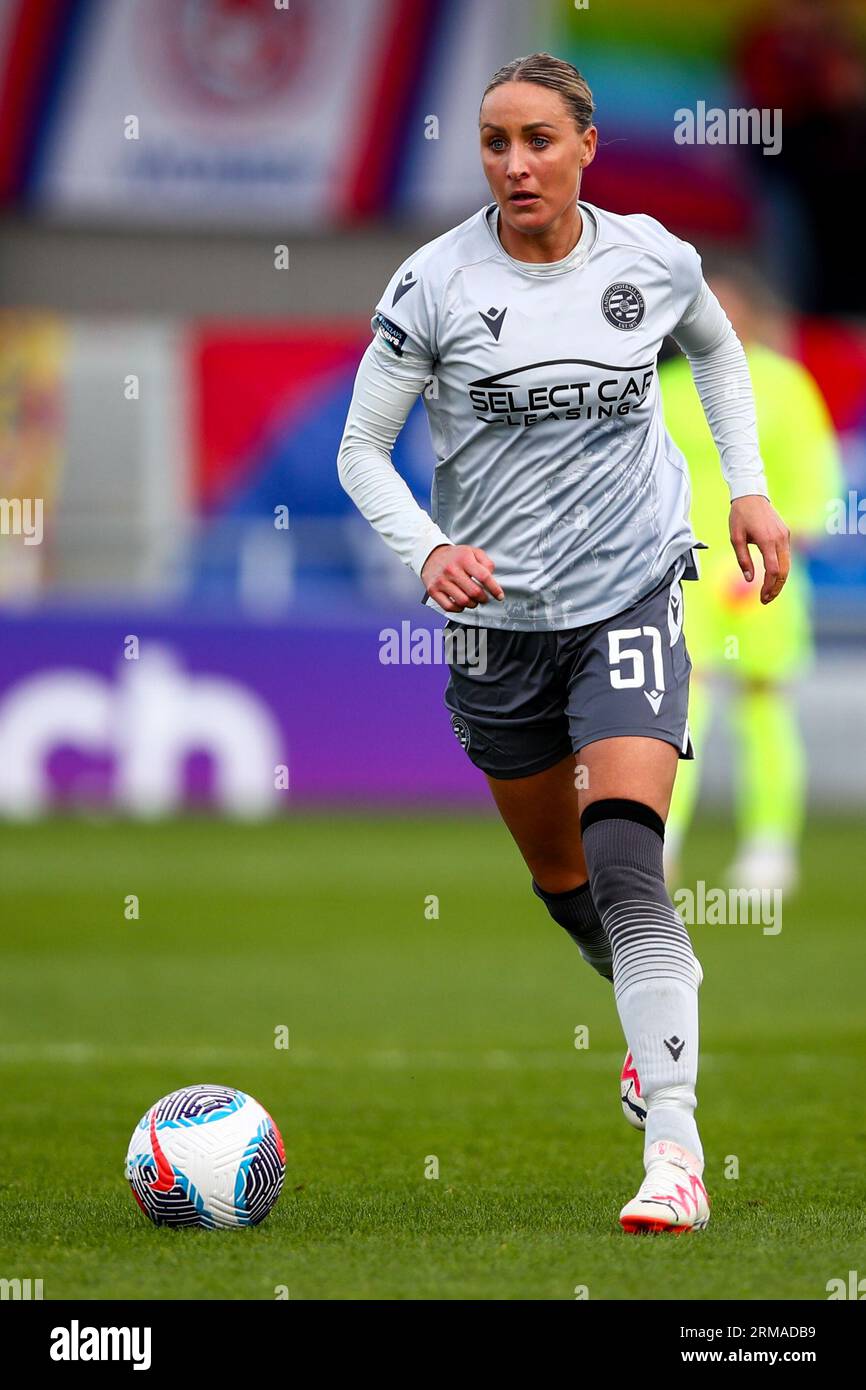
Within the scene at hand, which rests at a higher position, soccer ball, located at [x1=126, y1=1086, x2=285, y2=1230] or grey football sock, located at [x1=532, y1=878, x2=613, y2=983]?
grey football sock, located at [x1=532, y1=878, x2=613, y2=983]

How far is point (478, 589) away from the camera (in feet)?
14.6

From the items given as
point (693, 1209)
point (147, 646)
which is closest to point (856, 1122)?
point (693, 1209)

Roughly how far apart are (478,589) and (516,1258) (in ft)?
4.19

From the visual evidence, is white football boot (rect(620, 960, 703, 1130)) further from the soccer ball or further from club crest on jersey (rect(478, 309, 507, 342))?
club crest on jersey (rect(478, 309, 507, 342))

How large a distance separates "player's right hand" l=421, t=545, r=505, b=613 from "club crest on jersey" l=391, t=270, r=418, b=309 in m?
0.59

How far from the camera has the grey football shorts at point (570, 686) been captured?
15.5 feet

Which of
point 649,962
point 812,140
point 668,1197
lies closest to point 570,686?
point 649,962

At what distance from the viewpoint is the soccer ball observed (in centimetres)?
460

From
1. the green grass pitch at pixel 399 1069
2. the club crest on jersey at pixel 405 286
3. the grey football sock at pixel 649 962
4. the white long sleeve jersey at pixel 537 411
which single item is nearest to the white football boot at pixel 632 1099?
the green grass pitch at pixel 399 1069

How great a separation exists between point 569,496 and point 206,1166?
1.58 m

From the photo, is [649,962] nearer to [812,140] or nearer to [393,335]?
[393,335]

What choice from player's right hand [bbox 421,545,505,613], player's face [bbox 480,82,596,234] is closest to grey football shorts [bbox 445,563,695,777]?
player's right hand [bbox 421,545,505,613]

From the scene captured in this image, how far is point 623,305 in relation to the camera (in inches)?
186

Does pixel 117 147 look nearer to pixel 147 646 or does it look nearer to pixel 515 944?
pixel 147 646
